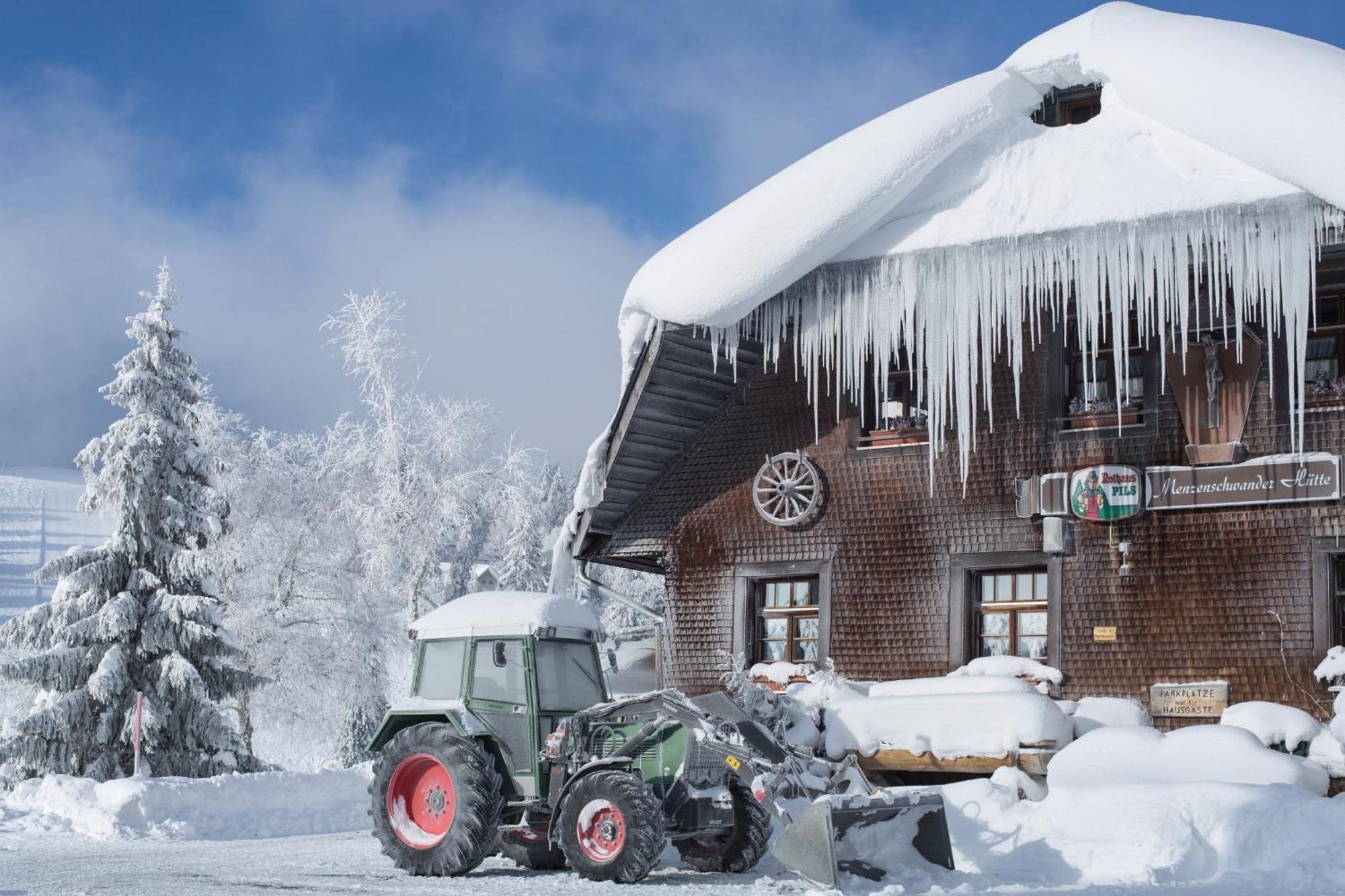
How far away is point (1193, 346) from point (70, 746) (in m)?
14.3

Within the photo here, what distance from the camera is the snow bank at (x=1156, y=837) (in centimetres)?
886

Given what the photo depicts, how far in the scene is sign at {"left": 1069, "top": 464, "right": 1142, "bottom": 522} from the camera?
41.8 feet

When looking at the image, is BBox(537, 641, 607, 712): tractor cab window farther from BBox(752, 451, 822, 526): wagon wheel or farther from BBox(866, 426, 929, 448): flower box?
BBox(866, 426, 929, 448): flower box

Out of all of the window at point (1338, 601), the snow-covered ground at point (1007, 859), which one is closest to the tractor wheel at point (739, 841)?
the snow-covered ground at point (1007, 859)

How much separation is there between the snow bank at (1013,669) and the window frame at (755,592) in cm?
161

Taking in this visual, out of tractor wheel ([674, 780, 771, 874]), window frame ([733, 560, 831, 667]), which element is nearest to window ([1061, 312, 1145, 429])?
window frame ([733, 560, 831, 667])

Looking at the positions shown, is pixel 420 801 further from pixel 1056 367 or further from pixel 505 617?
pixel 1056 367

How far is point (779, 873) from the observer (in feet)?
29.9

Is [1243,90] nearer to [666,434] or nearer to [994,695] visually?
[994,695]

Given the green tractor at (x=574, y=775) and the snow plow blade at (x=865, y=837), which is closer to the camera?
the snow plow blade at (x=865, y=837)

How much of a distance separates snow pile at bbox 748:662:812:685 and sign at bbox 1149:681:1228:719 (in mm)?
3456

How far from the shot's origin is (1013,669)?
13.1 metres

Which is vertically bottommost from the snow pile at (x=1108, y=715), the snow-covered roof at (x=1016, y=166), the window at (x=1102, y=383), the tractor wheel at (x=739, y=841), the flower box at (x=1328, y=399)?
the tractor wheel at (x=739, y=841)

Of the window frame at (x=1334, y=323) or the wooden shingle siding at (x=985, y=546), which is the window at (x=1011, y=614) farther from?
the window frame at (x=1334, y=323)
